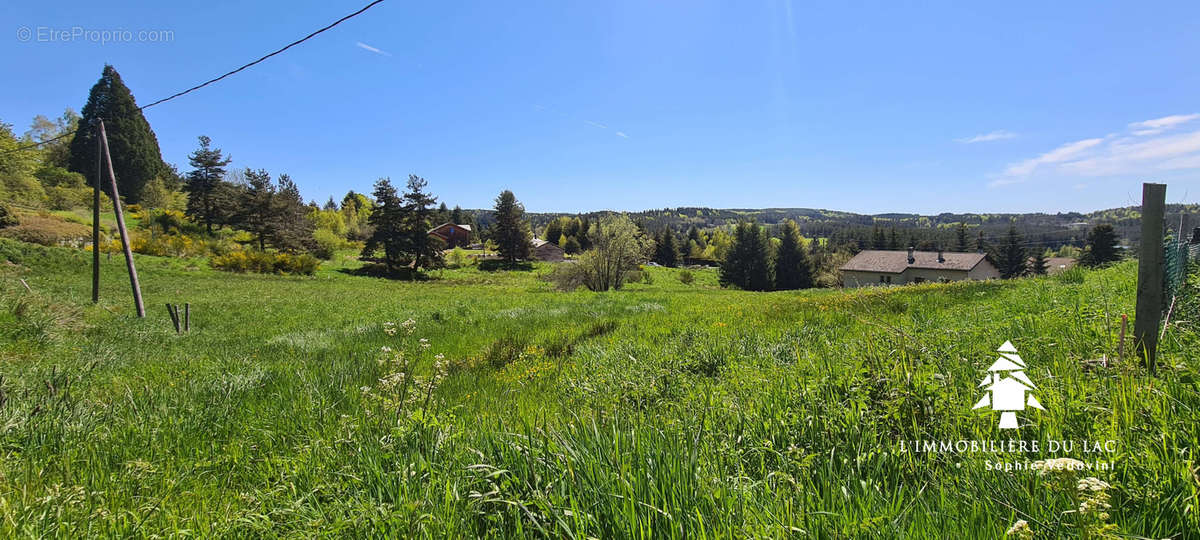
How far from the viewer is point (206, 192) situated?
58062mm

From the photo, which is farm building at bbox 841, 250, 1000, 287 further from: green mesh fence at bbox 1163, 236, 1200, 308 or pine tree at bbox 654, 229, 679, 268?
green mesh fence at bbox 1163, 236, 1200, 308

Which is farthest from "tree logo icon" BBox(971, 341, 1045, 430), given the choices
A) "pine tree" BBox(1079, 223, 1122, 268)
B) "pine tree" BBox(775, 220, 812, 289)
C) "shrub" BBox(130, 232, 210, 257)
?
"pine tree" BBox(775, 220, 812, 289)

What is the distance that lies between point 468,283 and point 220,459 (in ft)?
152

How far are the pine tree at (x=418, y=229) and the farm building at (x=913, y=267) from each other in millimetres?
53707

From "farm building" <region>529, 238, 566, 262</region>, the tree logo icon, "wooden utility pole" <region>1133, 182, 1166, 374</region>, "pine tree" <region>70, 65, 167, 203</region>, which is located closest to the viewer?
the tree logo icon

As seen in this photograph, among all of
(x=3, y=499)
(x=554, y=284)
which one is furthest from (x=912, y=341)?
(x=554, y=284)

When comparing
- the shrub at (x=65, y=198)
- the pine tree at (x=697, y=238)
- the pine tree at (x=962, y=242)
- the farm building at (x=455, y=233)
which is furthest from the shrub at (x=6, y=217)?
the pine tree at (x=962, y=242)

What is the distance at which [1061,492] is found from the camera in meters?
1.46

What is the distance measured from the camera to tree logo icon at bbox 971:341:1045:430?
226cm

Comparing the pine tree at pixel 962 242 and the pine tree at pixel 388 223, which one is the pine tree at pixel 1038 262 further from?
the pine tree at pixel 388 223

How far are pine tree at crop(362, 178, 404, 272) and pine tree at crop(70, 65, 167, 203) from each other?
116 ft

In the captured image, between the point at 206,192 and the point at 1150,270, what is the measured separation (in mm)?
78832

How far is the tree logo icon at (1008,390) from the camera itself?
226 centimetres

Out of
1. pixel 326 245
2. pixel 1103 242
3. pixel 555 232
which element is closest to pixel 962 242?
pixel 1103 242
